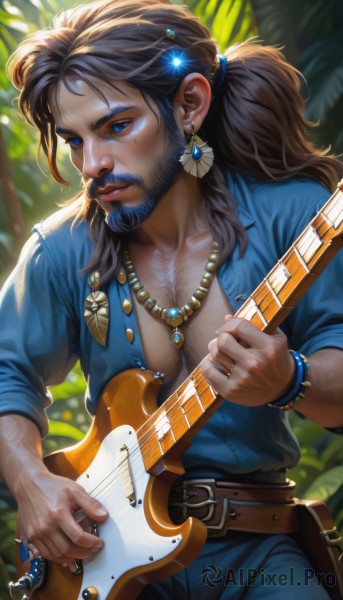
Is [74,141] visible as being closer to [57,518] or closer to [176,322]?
[176,322]

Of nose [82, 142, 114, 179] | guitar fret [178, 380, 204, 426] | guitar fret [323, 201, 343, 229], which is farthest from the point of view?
nose [82, 142, 114, 179]

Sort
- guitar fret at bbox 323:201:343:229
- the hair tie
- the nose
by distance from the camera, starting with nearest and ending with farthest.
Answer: guitar fret at bbox 323:201:343:229, the nose, the hair tie

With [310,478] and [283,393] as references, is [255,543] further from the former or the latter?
[310,478]

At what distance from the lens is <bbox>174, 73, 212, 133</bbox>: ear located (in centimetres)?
186

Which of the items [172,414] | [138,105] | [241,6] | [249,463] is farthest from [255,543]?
[241,6]

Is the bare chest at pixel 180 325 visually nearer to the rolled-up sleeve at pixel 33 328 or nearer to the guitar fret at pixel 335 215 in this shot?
the rolled-up sleeve at pixel 33 328

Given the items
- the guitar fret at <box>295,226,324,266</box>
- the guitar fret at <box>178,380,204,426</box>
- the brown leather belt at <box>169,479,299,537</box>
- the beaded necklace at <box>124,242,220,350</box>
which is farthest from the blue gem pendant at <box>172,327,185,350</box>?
the guitar fret at <box>295,226,324,266</box>

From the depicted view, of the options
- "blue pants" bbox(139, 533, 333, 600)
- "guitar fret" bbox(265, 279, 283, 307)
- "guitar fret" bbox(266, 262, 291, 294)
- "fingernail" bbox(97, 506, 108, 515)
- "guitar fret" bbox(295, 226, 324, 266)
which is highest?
"guitar fret" bbox(295, 226, 324, 266)

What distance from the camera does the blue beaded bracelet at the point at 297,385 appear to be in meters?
1.58

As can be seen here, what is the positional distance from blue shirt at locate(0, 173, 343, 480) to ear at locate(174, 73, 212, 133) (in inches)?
4.6

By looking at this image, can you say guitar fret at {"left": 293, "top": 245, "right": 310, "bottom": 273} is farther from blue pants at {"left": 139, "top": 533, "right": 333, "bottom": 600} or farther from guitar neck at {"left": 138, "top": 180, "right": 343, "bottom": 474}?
blue pants at {"left": 139, "top": 533, "right": 333, "bottom": 600}

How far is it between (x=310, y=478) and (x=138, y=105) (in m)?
1.61

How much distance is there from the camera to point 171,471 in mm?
1766

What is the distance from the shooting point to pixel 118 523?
1809 mm
